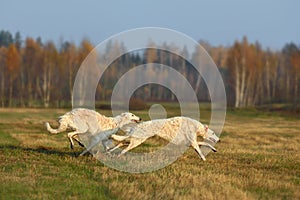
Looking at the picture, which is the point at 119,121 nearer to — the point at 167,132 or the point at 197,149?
the point at 167,132

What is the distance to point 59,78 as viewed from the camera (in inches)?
3396

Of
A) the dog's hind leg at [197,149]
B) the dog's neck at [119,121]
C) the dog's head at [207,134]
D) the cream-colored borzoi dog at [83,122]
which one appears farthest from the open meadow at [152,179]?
the dog's neck at [119,121]

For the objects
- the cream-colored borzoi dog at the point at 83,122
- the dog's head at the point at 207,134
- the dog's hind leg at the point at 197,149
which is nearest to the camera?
the dog's hind leg at the point at 197,149

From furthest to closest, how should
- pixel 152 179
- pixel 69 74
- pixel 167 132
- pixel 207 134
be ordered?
pixel 69 74 → pixel 207 134 → pixel 167 132 → pixel 152 179

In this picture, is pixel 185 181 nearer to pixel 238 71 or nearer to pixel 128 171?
pixel 128 171

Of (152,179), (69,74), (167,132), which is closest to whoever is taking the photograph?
(152,179)

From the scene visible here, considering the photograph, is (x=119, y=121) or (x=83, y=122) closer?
(x=83, y=122)

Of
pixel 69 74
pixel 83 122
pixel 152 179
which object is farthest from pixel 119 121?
pixel 69 74

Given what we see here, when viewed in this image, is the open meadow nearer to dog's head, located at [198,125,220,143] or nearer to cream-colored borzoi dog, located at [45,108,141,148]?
dog's head, located at [198,125,220,143]

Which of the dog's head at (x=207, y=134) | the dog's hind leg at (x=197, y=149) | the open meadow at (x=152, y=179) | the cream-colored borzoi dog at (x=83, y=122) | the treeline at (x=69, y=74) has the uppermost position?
the treeline at (x=69, y=74)

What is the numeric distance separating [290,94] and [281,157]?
78854 mm

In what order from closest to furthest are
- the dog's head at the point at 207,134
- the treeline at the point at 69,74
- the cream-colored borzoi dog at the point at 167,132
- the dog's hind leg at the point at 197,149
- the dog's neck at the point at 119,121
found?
1. the cream-colored borzoi dog at the point at 167,132
2. the dog's hind leg at the point at 197,149
3. the dog's head at the point at 207,134
4. the dog's neck at the point at 119,121
5. the treeline at the point at 69,74

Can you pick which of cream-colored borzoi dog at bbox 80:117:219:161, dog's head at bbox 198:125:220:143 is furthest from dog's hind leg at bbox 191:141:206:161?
dog's head at bbox 198:125:220:143

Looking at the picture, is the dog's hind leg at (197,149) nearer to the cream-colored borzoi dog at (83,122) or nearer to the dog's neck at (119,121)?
the dog's neck at (119,121)
